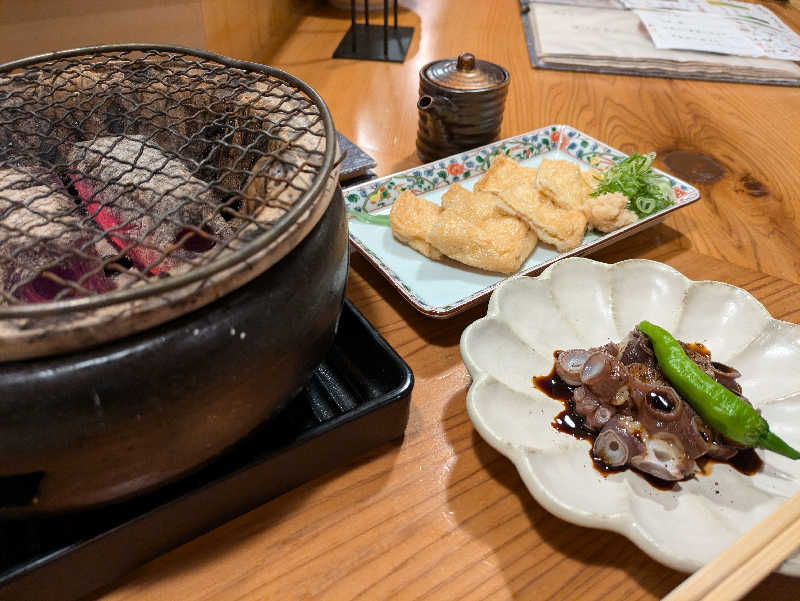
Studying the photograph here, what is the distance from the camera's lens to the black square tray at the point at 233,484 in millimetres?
992

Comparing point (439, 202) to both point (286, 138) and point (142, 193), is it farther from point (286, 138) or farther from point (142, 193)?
point (142, 193)

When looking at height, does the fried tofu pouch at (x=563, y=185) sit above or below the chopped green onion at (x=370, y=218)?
above

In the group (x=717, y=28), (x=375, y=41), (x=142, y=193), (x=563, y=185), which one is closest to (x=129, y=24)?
(x=375, y=41)

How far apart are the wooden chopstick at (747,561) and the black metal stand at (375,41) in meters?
3.11

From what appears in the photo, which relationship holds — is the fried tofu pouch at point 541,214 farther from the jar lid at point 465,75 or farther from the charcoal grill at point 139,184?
the charcoal grill at point 139,184

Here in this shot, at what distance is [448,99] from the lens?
2.25 m

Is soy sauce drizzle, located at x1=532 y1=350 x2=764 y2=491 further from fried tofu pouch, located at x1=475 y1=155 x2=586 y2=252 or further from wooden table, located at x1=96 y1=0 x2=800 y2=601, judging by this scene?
fried tofu pouch, located at x1=475 y1=155 x2=586 y2=252

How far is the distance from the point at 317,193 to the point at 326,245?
101 mm

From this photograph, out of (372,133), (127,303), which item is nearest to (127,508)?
(127,303)

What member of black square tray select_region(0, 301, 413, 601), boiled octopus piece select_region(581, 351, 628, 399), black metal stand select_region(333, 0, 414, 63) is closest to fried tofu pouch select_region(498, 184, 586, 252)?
boiled octopus piece select_region(581, 351, 628, 399)

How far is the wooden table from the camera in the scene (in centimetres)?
113

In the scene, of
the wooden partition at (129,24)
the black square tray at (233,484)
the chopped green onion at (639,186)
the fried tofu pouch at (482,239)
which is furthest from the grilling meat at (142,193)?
the wooden partition at (129,24)

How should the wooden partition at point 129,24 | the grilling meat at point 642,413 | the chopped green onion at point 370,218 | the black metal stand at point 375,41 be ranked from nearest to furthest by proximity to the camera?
the grilling meat at point 642,413, the chopped green onion at point 370,218, the wooden partition at point 129,24, the black metal stand at point 375,41

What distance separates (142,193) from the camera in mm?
1120
